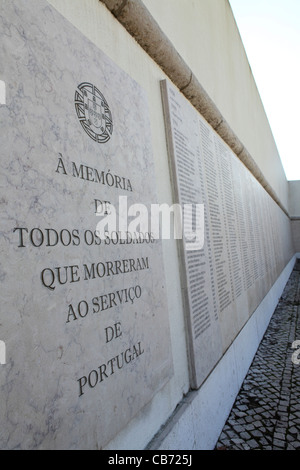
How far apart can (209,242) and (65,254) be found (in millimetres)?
2013

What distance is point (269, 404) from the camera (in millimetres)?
2951

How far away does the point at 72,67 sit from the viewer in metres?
1.41

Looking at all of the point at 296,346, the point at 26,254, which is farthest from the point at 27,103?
the point at 296,346

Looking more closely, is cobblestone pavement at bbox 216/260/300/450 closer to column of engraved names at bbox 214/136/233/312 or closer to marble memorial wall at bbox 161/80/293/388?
marble memorial wall at bbox 161/80/293/388

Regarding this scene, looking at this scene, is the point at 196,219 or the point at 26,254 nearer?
the point at 26,254

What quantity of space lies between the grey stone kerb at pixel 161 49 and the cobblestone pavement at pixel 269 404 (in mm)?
3012

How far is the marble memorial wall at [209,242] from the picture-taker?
2.43 metres

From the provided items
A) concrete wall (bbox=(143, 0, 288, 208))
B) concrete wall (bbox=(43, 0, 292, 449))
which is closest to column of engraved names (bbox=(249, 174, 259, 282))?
concrete wall (bbox=(143, 0, 288, 208))

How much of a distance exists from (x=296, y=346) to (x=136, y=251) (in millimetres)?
3774

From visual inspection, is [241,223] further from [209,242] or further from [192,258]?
[192,258]

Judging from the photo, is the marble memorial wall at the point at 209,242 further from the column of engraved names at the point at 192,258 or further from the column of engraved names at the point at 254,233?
the column of engraved names at the point at 254,233

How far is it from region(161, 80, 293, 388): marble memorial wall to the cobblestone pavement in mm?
544

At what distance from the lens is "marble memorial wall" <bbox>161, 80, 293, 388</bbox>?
243cm
